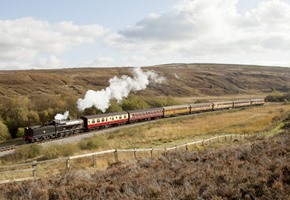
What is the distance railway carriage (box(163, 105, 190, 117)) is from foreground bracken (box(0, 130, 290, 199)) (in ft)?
147

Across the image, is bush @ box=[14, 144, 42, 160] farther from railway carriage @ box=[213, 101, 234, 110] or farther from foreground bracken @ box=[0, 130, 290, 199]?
railway carriage @ box=[213, 101, 234, 110]

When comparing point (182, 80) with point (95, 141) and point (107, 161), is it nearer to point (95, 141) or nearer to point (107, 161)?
point (95, 141)

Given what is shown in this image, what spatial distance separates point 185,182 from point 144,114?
1714 inches

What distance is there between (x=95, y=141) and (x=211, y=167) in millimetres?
20038

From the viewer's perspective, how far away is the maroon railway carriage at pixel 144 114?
50906 mm

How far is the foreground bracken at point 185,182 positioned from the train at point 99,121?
22776mm

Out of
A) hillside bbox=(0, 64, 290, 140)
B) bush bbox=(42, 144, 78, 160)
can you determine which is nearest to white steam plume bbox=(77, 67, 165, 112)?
hillside bbox=(0, 64, 290, 140)

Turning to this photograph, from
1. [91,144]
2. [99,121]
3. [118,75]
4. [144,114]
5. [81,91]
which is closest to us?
[91,144]

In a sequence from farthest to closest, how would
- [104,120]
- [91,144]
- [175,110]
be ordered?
[175,110] → [104,120] → [91,144]

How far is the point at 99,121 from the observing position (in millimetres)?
43594

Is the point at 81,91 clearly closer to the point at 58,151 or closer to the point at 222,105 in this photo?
the point at 222,105

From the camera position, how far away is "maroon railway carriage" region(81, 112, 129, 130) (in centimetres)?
4181

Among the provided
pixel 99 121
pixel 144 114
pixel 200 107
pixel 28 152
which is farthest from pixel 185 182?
pixel 200 107

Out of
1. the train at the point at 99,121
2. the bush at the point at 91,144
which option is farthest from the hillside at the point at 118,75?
the bush at the point at 91,144
